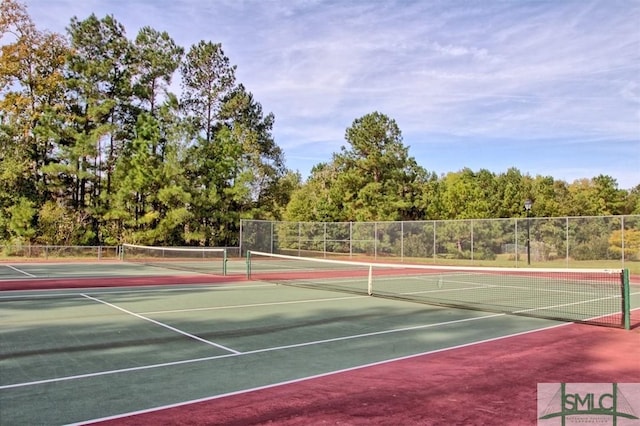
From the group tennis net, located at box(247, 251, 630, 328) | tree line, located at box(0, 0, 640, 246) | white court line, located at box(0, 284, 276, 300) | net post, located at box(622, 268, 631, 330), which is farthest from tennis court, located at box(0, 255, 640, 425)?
tree line, located at box(0, 0, 640, 246)

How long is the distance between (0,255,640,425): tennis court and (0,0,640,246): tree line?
22652mm

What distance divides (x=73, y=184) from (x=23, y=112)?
6.31m

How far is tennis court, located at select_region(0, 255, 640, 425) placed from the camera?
208 inches

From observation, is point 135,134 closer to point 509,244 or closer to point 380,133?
point 380,133

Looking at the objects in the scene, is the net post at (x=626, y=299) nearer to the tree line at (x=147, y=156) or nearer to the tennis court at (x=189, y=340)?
the tennis court at (x=189, y=340)

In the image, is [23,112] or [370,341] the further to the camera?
[23,112]

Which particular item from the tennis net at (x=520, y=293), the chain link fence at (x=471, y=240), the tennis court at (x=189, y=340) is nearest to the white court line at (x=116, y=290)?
the tennis court at (x=189, y=340)

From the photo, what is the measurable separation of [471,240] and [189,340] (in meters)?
25.5

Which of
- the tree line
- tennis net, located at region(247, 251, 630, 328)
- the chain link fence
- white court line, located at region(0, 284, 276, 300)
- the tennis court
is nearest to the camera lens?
the tennis court

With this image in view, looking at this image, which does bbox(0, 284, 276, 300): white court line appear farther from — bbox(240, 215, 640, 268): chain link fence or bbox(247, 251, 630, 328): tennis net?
bbox(240, 215, 640, 268): chain link fence

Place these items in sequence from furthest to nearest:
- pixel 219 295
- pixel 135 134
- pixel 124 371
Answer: pixel 135 134 → pixel 219 295 → pixel 124 371

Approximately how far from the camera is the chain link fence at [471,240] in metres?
27.0

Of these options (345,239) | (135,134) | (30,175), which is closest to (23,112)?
(30,175)

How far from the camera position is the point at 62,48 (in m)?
36.6
